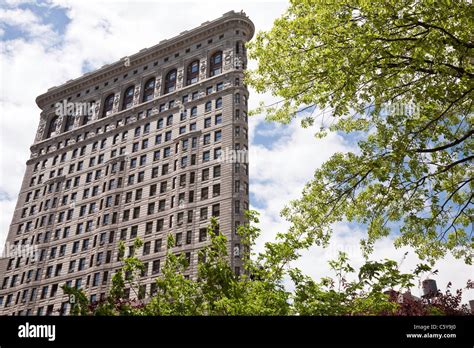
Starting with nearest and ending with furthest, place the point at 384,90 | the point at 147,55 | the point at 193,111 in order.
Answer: the point at 384,90, the point at 193,111, the point at 147,55

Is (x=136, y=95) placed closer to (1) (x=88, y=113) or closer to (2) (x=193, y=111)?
(1) (x=88, y=113)

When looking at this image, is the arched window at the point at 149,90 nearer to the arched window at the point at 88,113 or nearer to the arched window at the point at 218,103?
the arched window at the point at 88,113

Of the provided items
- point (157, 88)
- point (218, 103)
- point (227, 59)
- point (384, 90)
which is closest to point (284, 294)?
point (384, 90)

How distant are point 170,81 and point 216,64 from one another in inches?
344

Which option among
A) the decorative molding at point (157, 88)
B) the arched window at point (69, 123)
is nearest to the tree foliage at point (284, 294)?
the decorative molding at point (157, 88)

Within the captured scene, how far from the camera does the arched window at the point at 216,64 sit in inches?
2456

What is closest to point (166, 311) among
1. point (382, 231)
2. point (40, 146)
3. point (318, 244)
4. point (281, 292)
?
point (281, 292)

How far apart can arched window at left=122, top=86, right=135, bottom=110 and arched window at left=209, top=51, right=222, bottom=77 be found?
15.1m

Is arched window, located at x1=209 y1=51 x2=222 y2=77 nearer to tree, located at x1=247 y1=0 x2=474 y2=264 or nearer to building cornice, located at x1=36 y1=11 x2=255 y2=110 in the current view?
building cornice, located at x1=36 y1=11 x2=255 y2=110

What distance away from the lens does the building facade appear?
51.2 metres

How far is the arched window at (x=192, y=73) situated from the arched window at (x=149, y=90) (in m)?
6.69

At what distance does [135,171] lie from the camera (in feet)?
197
